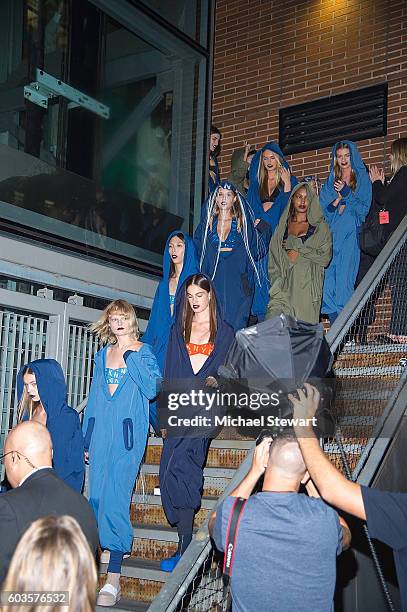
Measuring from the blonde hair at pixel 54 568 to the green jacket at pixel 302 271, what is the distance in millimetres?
4710

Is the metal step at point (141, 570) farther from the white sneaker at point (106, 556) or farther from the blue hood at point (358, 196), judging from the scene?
the blue hood at point (358, 196)

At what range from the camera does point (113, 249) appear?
791 cm

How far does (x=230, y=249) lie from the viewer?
22.7ft

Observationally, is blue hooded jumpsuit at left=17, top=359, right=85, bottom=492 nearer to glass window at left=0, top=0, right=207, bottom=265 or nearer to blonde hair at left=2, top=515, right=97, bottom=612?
glass window at left=0, top=0, right=207, bottom=265

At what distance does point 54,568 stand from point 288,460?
113 cm

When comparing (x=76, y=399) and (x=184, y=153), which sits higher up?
(x=184, y=153)

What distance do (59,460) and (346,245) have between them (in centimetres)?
321

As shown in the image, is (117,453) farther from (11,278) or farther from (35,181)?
(35,181)

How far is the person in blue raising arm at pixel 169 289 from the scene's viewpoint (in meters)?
6.54

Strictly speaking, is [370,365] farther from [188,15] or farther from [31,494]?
[188,15]

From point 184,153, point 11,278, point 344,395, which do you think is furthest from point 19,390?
point 184,153

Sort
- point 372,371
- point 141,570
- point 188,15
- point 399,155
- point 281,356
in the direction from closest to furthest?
point 281,356 → point 141,570 → point 372,371 → point 399,155 → point 188,15

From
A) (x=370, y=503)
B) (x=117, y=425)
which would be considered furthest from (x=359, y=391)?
(x=370, y=503)

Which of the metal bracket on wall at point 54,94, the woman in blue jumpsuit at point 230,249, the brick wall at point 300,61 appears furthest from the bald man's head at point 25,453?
the brick wall at point 300,61
